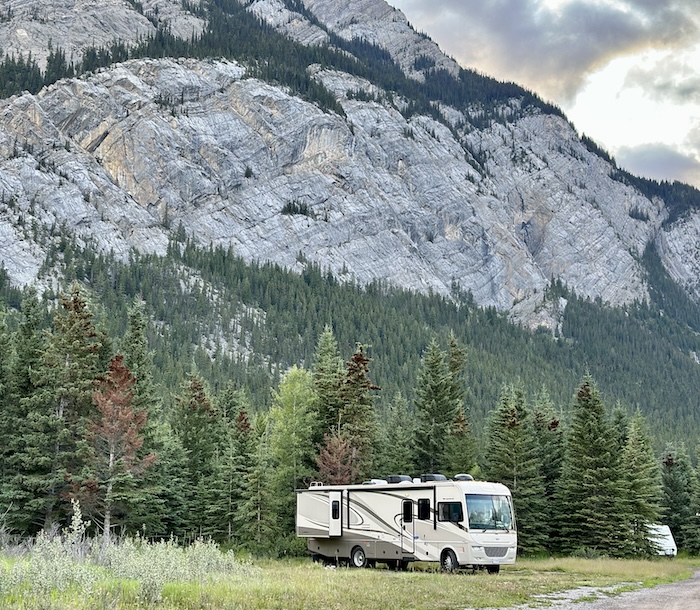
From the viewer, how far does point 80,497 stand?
40.8 meters

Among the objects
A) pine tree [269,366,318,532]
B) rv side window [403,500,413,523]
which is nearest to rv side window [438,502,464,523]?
rv side window [403,500,413,523]

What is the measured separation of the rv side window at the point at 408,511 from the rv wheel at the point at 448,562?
7.00 ft

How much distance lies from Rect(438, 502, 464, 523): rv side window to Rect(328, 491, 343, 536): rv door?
19.1 feet

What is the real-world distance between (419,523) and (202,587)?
16.9 metres

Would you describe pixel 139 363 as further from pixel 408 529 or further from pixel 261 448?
pixel 408 529

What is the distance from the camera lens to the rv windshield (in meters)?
Answer: 31.7

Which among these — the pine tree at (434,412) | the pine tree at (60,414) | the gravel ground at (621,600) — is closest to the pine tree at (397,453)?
the pine tree at (434,412)

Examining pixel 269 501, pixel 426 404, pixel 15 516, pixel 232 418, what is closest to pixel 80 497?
pixel 15 516

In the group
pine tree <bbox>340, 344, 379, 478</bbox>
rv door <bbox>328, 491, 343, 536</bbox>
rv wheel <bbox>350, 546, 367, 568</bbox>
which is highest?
pine tree <bbox>340, 344, 379, 478</bbox>

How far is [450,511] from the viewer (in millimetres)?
31984

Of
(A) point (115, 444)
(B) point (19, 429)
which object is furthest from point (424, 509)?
(B) point (19, 429)

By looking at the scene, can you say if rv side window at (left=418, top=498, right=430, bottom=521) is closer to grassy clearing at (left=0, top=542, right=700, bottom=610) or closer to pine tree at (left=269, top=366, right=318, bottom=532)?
grassy clearing at (left=0, top=542, right=700, bottom=610)

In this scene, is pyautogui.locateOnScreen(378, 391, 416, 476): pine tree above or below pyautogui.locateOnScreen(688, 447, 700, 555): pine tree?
above

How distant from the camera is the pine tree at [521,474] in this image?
5084cm
